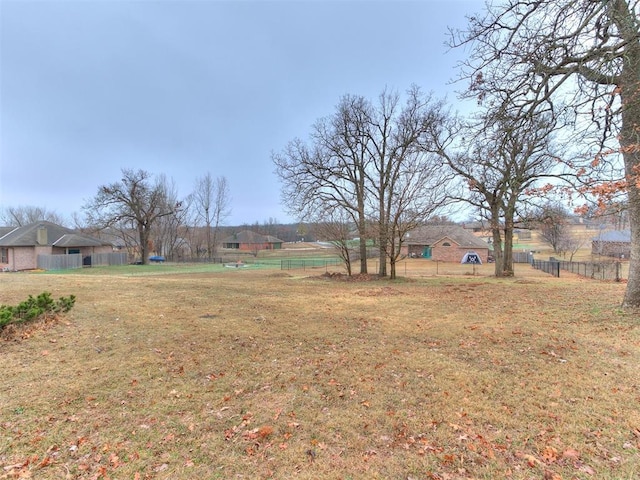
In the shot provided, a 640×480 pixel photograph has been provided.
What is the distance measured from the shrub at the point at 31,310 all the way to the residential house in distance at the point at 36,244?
3371 cm

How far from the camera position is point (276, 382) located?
14.6 feet

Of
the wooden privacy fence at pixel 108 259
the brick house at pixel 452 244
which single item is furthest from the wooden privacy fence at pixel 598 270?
the wooden privacy fence at pixel 108 259

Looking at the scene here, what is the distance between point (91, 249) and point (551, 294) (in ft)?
143

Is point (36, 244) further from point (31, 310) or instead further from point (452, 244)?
point (452, 244)

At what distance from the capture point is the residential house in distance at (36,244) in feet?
103

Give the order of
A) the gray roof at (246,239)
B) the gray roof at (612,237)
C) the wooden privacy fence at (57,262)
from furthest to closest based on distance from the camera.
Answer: the gray roof at (246,239), the gray roof at (612,237), the wooden privacy fence at (57,262)

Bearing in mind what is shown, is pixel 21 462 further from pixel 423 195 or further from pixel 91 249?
pixel 91 249

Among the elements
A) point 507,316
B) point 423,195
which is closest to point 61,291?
point 507,316

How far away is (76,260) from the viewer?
1357 inches

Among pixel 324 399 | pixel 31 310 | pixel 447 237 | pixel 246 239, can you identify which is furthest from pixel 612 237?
pixel 31 310

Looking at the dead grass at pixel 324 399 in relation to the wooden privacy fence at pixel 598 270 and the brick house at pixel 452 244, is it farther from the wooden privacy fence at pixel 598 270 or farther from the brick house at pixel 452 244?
the brick house at pixel 452 244

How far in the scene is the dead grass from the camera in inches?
111

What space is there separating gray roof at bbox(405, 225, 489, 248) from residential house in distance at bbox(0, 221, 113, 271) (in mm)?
39704

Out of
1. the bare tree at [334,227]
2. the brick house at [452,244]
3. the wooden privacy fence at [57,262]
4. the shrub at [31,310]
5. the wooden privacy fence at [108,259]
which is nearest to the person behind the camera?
the shrub at [31,310]
